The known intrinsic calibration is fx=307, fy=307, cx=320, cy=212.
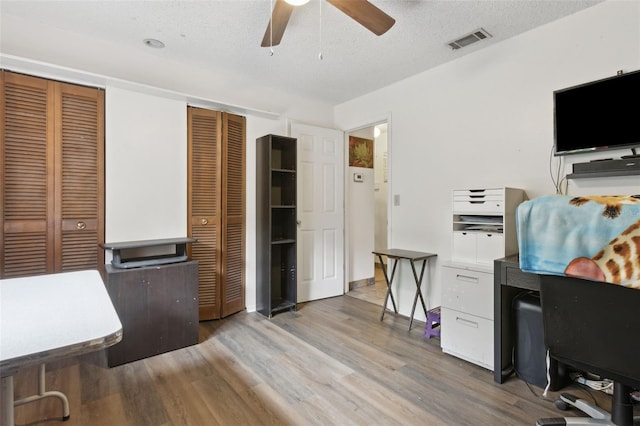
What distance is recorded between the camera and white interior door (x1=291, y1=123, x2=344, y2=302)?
3748 millimetres

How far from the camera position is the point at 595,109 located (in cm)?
207

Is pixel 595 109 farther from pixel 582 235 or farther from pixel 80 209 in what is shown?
pixel 80 209

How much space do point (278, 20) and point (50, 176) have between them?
2.08m

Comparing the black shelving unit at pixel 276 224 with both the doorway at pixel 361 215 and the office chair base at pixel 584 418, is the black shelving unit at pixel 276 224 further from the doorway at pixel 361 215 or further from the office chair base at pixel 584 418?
the office chair base at pixel 584 418

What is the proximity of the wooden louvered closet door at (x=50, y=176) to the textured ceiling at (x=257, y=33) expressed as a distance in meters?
0.36

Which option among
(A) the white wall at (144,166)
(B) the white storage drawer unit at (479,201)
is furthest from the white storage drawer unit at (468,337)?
(A) the white wall at (144,166)

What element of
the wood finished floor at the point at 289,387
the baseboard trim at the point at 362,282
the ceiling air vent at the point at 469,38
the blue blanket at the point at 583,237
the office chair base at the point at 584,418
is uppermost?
the ceiling air vent at the point at 469,38

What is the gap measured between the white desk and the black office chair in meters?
1.77

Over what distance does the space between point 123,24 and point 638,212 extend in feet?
10.9

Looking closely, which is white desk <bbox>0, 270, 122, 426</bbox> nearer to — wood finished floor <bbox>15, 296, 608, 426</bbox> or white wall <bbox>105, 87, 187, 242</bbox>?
wood finished floor <bbox>15, 296, 608, 426</bbox>

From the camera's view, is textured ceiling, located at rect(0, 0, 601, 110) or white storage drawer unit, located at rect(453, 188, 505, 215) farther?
white storage drawer unit, located at rect(453, 188, 505, 215)

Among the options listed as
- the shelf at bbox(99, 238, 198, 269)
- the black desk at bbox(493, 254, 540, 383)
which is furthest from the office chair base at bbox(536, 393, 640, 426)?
the shelf at bbox(99, 238, 198, 269)

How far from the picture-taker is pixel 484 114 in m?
2.72

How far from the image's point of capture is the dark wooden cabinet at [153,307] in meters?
2.31
